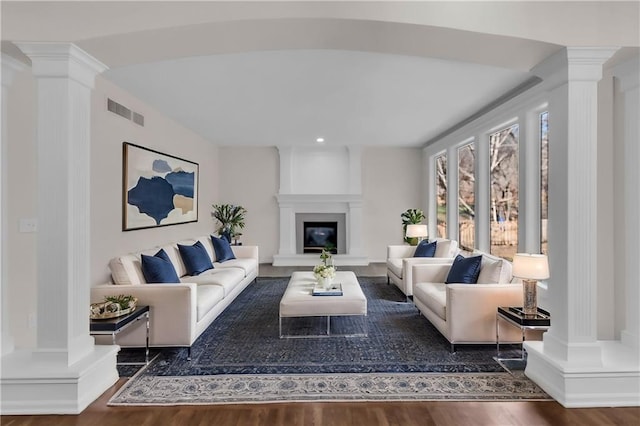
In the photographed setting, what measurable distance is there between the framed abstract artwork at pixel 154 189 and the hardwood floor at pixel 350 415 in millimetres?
2494

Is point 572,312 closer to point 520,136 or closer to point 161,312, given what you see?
point 520,136

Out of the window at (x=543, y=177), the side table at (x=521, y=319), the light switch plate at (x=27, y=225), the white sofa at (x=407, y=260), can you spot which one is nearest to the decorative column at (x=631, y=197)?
the side table at (x=521, y=319)

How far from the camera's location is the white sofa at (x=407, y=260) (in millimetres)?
5297

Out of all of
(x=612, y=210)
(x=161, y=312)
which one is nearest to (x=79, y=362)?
(x=161, y=312)

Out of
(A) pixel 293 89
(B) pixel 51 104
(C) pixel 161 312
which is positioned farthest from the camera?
(A) pixel 293 89

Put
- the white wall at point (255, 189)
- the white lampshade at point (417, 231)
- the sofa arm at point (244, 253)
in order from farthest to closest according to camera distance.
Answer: the white wall at point (255, 189), the sofa arm at point (244, 253), the white lampshade at point (417, 231)

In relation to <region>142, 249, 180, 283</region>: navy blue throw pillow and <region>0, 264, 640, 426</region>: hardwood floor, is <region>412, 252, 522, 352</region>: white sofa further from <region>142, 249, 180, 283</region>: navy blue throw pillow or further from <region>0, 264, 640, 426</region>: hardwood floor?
<region>142, 249, 180, 283</region>: navy blue throw pillow

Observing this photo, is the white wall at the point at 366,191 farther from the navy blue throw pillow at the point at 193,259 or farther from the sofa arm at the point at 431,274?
the sofa arm at the point at 431,274

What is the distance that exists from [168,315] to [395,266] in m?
3.71

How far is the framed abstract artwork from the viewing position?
4.52 metres

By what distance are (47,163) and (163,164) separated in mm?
3002

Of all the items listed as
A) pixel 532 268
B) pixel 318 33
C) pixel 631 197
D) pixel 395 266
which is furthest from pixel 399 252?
pixel 318 33

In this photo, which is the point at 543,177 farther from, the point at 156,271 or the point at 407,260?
the point at 156,271

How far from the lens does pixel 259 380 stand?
2.94 meters
